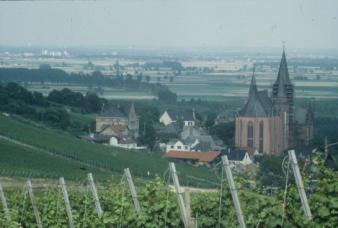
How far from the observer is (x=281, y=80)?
70.8m

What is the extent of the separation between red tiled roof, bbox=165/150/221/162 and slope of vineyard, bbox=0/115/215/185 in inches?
94.0

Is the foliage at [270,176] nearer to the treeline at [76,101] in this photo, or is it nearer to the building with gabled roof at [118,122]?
the building with gabled roof at [118,122]

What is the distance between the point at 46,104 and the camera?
69.8 metres

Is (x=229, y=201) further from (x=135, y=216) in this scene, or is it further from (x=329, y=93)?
(x=329, y=93)

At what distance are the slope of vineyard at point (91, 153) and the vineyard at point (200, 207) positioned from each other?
26795 mm

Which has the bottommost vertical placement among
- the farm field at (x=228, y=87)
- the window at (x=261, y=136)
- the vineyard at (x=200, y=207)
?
the farm field at (x=228, y=87)

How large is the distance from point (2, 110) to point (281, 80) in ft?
64.1

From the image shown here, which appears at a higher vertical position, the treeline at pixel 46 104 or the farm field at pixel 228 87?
the treeline at pixel 46 104

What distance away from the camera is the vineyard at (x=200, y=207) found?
7.41 metres

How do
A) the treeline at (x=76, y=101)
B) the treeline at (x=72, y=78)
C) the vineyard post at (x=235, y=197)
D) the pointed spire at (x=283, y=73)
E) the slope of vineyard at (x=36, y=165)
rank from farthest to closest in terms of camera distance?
the treeline at (x=72, y=78), the treeline at (x=76, y=101), the pointed spire at (x=283, y=73), the slope of vineyard at (x=36, y=165), the vineyard post at (x=235, y=197)

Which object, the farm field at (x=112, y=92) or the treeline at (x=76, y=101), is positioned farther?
the farm field at (x=112, y=92)

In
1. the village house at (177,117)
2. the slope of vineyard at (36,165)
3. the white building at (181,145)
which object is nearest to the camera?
the slope of vineyard at (36,165)

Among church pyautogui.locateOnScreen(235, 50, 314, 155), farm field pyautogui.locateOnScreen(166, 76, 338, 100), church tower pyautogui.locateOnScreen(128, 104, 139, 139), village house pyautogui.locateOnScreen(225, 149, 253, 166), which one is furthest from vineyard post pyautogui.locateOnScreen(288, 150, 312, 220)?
farm field pyautogui.locateOnScreen(166, 76, 338, 100)

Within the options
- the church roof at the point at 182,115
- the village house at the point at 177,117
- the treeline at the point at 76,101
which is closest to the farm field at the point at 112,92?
the church roof at the point at 182,115
